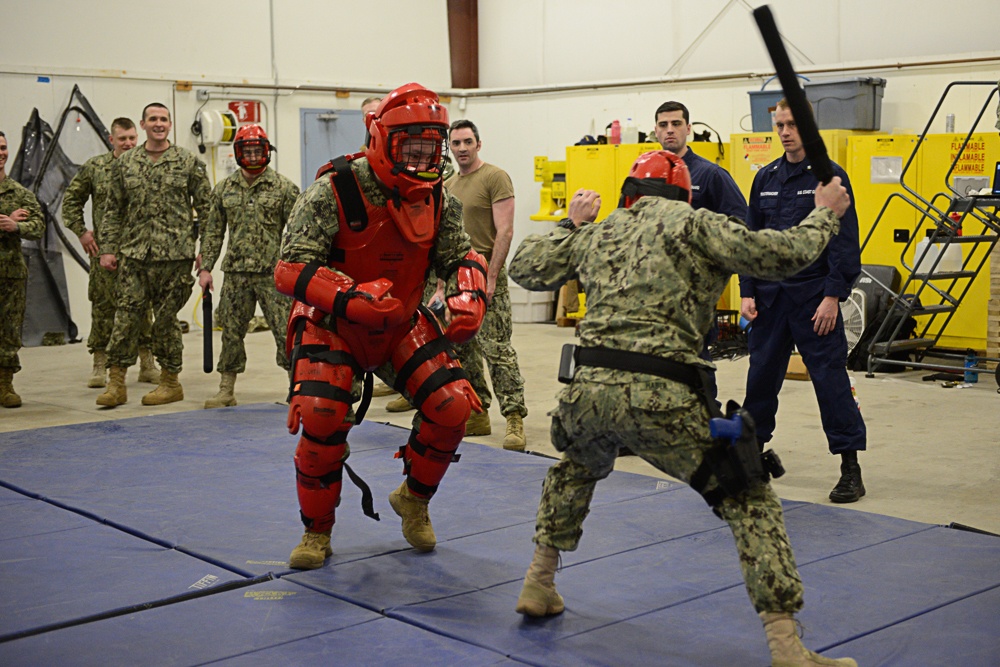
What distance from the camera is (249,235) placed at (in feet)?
27.3

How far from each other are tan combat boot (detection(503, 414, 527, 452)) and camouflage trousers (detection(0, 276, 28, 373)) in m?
3.89

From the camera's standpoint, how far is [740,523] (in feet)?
11.6

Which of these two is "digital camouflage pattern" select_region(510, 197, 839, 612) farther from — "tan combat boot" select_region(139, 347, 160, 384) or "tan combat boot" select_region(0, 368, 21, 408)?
"tan combat boot" select_region(139, 347, 160, 384)

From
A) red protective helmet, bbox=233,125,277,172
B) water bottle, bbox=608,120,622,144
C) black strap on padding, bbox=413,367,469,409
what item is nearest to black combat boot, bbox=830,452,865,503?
black strap on padding, bbox=413,367,469,409

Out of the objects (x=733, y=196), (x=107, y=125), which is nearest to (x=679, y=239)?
(x=733, y=196)

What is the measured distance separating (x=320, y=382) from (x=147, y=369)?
19.3 ft

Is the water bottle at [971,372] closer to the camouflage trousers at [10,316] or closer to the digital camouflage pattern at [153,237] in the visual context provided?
the digital camouflage pattern at [153,237]

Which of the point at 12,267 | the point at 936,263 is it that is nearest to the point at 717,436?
the point at 12,267

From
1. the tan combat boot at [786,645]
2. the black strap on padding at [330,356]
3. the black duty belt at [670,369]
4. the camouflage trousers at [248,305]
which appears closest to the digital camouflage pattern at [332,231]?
the black strap on padding at [330,356]

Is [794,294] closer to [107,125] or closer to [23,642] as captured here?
[23,642]

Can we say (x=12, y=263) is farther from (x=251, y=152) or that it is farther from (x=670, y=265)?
(x=670, y=265)

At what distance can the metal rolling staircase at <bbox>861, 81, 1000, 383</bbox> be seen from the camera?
9.74m

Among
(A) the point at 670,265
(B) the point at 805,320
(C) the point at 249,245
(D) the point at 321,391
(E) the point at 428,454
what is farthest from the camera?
(C) the point at 249,245

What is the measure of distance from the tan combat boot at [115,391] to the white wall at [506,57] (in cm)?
461
